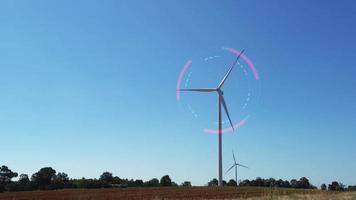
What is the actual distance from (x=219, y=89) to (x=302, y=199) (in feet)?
200

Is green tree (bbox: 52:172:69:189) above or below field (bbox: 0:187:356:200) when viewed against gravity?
above

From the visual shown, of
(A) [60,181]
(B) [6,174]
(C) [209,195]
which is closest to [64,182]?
(A) [60,181]

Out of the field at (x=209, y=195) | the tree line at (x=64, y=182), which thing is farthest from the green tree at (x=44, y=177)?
the field at (x=209, y=195)

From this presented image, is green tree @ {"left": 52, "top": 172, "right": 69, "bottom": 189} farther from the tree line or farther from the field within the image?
the field

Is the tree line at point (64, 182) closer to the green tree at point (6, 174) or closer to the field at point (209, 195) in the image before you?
the green tree at point (6, 174)

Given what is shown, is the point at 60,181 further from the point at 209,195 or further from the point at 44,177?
the point at 209,195

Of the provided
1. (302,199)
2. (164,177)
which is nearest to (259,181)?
(164,177)

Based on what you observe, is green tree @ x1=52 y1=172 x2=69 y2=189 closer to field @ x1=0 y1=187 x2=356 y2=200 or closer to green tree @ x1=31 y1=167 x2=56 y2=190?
green tree @ x1=31 y1=167 x2=56 y2=190

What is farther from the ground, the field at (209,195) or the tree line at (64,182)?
the tree line at (64,182)

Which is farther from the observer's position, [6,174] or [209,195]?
[6,174]

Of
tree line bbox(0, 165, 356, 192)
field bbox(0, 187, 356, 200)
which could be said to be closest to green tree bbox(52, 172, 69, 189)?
tree line bbox(0, 165, 356, 192)

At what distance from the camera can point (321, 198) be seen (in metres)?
22.6

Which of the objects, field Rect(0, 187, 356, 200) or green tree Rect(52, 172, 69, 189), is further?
green tree Rect(52, 172, 69, 189)

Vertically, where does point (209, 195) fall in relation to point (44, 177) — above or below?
below
